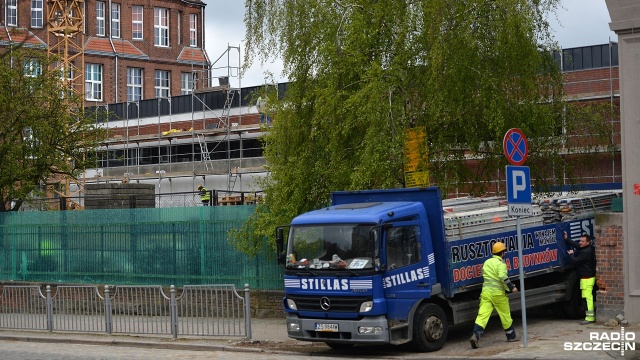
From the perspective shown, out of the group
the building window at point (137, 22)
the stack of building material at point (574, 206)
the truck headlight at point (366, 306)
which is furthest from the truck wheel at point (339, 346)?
the building window at point (137, 22)

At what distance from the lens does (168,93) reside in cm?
7094

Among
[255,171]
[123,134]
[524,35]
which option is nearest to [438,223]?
[524,35]

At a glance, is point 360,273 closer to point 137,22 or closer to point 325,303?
point 325,303

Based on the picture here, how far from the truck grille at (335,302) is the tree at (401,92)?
3.23 m

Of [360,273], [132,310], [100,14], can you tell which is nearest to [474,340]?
[360,273]

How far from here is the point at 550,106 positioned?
1962cm

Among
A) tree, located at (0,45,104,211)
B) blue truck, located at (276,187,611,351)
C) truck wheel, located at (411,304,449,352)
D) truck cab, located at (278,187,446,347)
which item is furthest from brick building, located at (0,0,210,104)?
truck wheel, located at (411,304,449,352)

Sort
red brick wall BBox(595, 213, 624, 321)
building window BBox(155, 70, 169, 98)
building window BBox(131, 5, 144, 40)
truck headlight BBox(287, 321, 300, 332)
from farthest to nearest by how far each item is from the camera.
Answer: building window BBox(155, 70, 169, 98) → building window BBox(131, 5, 144, 40) → red brick wall BBox(595, 213, 624, 321) → truck headlight BBox(287, 321, 300, 332)

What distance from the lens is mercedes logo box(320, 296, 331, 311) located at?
1584 cm

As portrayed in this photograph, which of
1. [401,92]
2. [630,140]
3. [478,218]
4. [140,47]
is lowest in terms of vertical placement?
[478,218]

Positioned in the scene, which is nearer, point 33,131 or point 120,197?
point 120,197

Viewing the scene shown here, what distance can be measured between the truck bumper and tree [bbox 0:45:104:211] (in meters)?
17.0

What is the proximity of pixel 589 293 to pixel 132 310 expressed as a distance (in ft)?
32.2

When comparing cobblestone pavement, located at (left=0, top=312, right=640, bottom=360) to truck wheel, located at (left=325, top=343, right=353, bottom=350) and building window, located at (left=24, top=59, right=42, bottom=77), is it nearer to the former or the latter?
truck wheel, located at (left=325, top=343, right=353, bottom=350)
